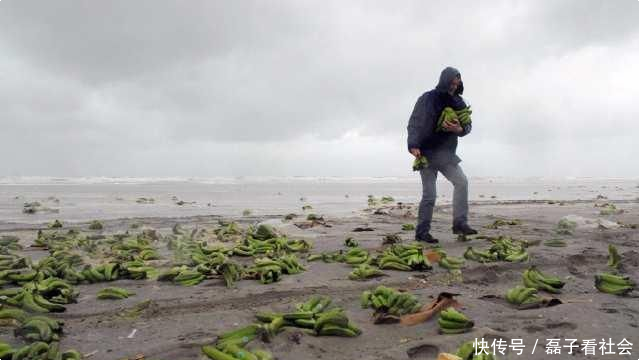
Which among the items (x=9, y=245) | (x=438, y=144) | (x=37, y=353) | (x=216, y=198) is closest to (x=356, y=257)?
(x=438, y=144)

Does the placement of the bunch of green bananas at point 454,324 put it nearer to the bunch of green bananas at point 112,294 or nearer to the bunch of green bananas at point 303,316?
the bunch of green bananas at point 303,316

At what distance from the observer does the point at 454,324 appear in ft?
10.8

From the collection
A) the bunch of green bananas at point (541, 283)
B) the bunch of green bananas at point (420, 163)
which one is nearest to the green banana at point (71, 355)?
the bunch of green bananas at point (541, 283)

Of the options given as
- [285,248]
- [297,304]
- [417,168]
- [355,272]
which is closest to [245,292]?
[297,304]

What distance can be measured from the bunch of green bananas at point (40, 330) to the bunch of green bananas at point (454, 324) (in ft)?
8.68

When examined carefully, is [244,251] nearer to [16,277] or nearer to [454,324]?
[16,277]

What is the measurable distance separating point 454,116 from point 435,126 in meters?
0.30

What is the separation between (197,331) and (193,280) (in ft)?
5.74

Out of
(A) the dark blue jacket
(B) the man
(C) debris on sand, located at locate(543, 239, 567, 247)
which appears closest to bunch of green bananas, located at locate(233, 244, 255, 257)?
(B) the man

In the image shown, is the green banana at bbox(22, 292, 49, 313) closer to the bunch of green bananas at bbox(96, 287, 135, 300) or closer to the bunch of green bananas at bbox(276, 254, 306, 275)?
the bunch of green bananas at bbox(96, 287, 135, 300)

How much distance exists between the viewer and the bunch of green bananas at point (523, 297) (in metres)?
3.91

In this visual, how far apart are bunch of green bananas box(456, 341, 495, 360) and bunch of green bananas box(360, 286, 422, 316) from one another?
85 cm

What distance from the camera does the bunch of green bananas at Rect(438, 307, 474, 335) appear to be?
10.7 feet

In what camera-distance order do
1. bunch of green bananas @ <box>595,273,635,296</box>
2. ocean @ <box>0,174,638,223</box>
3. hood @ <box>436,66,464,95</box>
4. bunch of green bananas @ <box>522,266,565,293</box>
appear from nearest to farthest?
1. bunch of green bananas @ <box>595,273,635,296</box>
2. bunch of green bananas @ <box>522,266,565,293</box>
3. hood @ <box>436,66,464,95</box>
4. ocean @ <box>0,174,638,223</box>
